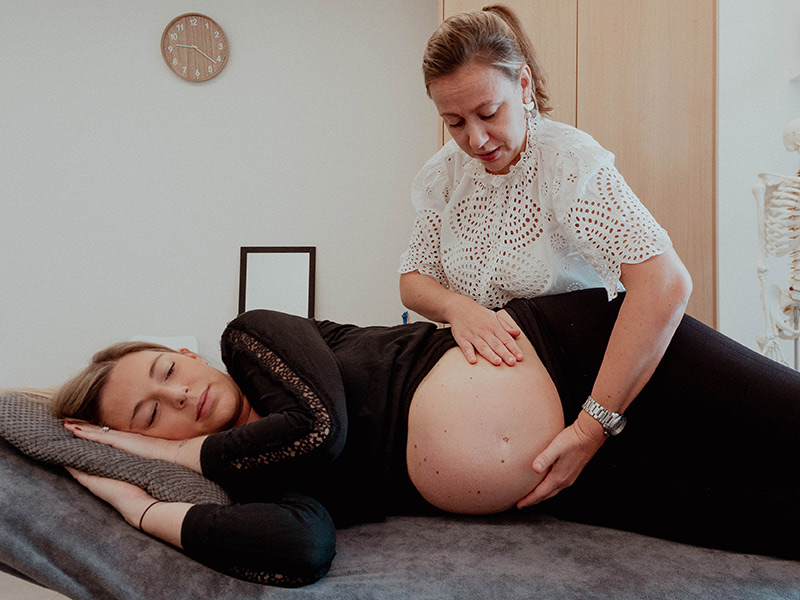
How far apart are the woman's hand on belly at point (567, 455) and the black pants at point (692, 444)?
0.14ft

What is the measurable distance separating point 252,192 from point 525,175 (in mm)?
2247

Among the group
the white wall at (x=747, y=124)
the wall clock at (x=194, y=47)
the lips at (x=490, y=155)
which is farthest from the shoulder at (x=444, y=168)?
the wall clock at (x=194, y=47)

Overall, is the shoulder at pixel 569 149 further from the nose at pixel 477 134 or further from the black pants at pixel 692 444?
the black pants at pixel 692 444

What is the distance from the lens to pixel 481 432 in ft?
3.71

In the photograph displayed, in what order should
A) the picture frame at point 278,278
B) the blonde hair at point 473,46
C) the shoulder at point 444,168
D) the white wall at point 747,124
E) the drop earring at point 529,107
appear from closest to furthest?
the blonde hair at point 473,46 → the drop earring at point 529,107 → the shoulder at point 444,168 → the white wall at point 747,124 → the picture frame at point 278,278

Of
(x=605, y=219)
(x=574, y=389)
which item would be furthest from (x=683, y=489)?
(x=605, y=219)

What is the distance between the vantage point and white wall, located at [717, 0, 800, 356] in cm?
235

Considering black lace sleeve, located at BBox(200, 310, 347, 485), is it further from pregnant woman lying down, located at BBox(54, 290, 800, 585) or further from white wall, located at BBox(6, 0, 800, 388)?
white wall, located at BBox(6, 0, 800, 388)

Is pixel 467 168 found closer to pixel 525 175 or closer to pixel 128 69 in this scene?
pixel 525 175

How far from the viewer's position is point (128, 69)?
3385 mm

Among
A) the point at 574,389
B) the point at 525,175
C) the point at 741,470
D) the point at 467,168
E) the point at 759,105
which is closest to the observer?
the point at 741,470

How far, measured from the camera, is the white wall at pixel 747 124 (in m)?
→ 2.35

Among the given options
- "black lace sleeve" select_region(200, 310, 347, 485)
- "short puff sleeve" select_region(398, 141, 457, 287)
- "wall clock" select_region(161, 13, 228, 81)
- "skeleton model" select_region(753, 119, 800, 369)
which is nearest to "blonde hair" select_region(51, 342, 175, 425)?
"black lace sleeve" select_region(200, 310, 347, 485)

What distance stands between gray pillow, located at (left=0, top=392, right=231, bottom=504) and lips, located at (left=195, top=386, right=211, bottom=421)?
0.35 feet
